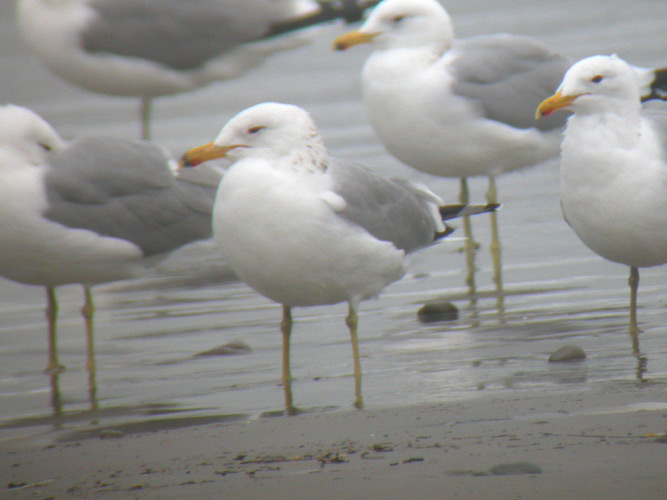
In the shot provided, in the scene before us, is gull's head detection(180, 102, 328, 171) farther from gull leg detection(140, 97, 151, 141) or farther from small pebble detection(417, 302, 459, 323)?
gull leg detection(140, 97, 151, 141)

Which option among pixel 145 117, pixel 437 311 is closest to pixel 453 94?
pixel 437 311

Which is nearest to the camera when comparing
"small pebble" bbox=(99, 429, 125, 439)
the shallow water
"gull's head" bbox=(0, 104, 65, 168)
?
"small pebble" bbox=(99, 429, 125, 439)

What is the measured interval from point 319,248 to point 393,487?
159 cm

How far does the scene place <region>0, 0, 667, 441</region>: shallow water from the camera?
5.07m

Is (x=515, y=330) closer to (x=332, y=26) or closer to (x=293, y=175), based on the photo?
(x=293, y=175)

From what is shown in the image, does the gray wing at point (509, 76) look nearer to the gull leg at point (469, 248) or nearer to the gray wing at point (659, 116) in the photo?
the gull leg at point (469, 248)

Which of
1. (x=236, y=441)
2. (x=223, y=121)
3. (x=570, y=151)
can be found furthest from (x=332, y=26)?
(x=236, y=441)

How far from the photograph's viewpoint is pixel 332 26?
11.8 metres

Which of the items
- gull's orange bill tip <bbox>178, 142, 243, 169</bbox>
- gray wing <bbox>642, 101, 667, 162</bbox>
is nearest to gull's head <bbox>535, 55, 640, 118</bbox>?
gray wing <bbox>642, 101, 667, 162</bbox>

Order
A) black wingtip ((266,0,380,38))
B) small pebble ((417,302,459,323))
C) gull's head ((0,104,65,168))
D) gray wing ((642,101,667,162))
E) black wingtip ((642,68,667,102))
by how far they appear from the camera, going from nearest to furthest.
Result: gray wing ((642,101,667,162)) < gull's head ((0,104,65,168)) < small pebble ((417,302,459,323)) < black wingtip ((642,68,667,102)) < black wingtip ((266,0,380,38))

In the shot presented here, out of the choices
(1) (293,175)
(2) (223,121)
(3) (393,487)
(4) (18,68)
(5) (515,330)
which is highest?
(4) (18,68)

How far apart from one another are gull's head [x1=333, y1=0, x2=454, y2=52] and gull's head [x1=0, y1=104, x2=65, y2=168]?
246cm

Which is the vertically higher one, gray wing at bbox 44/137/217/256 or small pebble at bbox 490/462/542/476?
gray wing at bbox 44/137/217/256

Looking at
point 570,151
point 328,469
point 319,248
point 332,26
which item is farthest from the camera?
point 332,26
